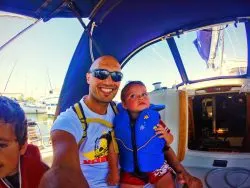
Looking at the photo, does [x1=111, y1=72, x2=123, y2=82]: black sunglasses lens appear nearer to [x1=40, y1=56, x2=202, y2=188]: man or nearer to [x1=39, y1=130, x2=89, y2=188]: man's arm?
[x1=40, y1=56, x2=202, y2=188]: man

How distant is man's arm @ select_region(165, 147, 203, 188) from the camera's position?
2351 mm

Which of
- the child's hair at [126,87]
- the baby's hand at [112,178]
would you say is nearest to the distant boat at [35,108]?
the child's hair at [126,87]

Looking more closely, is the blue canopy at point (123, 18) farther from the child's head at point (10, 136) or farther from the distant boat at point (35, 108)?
the distant boat at point (35, 108)

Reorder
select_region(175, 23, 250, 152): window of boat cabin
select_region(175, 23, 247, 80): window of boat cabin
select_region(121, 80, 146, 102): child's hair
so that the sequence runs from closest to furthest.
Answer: select_region(121, 80, 146, 102): child's hair
select_region(175, 23, 247, 80): window of boat cabin
select_region(175, 23, 250, 152): window of boat cabin

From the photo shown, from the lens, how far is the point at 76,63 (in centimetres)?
436

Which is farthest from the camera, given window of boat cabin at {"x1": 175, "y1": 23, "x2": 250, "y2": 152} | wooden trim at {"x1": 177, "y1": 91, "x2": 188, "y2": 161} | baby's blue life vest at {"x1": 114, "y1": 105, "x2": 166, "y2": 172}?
window of boat cabin at {"x1": 175, "y1": 23, "x2": 250, "y2": 152}

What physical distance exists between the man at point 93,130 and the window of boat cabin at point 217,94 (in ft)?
8.11

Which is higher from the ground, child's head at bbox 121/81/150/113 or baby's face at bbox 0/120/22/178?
child's head at bbox 121/81/150/113

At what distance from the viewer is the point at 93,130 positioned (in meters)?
2.09

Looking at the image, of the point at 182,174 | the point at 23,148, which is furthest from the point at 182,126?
the point at 23,148

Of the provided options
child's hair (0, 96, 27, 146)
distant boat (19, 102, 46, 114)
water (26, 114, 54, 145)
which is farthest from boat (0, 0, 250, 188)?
distant boat (19, 102, 46, 114)

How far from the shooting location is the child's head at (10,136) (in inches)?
43.9

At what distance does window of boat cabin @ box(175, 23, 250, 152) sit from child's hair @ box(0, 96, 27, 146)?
11.7ft

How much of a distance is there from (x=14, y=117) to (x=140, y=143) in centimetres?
137
